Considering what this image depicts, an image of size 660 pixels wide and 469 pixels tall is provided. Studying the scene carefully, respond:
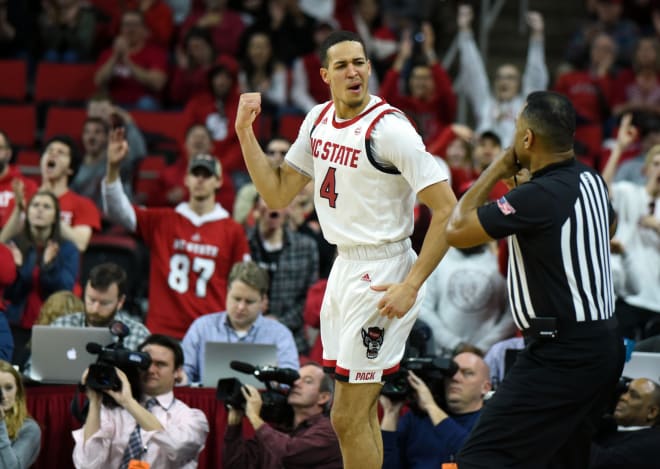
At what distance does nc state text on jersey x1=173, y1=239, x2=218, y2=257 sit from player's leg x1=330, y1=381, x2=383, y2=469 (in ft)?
11.4

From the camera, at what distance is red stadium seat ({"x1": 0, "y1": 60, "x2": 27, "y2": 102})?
39.6 feet

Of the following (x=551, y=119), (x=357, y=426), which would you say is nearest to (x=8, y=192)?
(x=357, y=426)

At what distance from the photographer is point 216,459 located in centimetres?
713

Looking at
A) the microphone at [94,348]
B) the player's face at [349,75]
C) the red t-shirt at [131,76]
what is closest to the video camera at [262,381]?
the microphone at [94,348]

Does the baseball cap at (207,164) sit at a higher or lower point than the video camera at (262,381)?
higher

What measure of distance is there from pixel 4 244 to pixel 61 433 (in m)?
1.75

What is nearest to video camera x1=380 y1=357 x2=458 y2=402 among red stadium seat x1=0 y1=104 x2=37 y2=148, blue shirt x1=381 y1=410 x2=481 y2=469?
blue shirt x1=381 y1=410 x2=481 y2=469

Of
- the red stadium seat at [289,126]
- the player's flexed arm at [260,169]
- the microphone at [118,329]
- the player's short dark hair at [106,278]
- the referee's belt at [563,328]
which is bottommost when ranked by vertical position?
the microphone at [118,329]

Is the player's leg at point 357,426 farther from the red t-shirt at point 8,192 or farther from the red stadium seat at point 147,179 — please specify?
the red stadium seat at point 147,179

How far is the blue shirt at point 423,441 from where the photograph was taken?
6691mm

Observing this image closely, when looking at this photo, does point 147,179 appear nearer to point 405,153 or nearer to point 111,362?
point 111,362

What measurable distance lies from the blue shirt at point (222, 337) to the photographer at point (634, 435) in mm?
2056

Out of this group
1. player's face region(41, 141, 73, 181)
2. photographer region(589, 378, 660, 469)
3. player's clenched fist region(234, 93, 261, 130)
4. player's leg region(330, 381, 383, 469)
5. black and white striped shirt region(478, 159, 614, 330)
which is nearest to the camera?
black and white striped shirt region(478, 159, 614, 330)

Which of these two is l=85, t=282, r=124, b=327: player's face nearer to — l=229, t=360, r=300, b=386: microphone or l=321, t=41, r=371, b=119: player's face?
l=229, t=360, r=300, b=386: microphone
